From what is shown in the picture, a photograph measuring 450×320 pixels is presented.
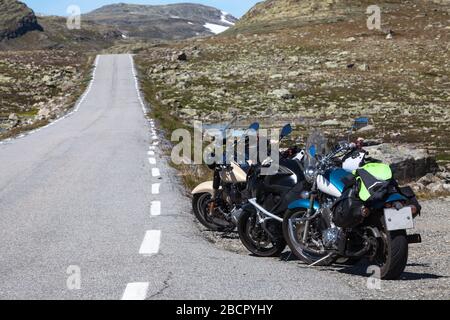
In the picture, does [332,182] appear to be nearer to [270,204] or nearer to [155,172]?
[270,204]

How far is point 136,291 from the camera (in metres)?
6.23

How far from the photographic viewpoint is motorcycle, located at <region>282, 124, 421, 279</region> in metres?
6.70

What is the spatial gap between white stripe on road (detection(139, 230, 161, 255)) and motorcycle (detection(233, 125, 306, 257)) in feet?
3.69

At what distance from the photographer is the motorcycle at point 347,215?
22.0 ft

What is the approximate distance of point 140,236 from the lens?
350 inches

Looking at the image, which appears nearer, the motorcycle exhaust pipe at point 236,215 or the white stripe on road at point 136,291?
the white stripe on road at point 136,291

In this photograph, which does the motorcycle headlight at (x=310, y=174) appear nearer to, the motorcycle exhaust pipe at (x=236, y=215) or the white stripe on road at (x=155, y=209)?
the motorcycle exhaust pipe at (x=236, y=215)

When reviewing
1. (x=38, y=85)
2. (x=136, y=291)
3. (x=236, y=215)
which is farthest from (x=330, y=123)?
(x=38, y=85)

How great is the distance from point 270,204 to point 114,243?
6.84 ft

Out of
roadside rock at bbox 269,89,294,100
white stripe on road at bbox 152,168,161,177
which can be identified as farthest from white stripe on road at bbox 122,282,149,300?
roadside rock at bbox 269,89,294,100

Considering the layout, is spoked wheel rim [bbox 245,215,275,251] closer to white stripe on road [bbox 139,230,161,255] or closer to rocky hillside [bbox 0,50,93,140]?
white stripe on road [bbox 139,230,161,255]

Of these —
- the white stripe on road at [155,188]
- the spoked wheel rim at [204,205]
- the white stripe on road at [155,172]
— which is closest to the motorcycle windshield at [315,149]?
the spoked wheel rim at [204,205]

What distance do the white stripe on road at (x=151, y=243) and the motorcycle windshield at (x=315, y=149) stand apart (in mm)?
2169
